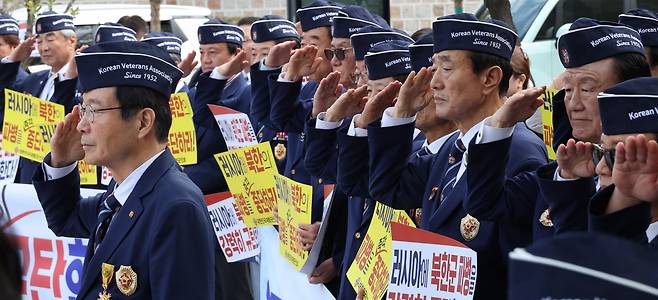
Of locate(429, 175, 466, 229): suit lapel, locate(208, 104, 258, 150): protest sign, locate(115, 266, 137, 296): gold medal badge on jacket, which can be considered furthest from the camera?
locate(208, 104, 258, 150): protest sign

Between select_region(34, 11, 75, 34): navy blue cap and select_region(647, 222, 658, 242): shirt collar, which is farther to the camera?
select_region(34, 11, 75, 34): navy blue cap

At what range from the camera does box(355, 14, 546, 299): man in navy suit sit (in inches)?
177

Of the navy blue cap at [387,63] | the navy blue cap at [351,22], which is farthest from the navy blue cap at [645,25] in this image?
the navy blue cap at [351,22]

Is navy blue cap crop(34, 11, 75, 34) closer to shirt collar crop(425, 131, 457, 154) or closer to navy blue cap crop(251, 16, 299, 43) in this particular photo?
navy blue cap crop(251, 16, 299, 43)

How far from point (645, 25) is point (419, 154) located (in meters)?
1.16

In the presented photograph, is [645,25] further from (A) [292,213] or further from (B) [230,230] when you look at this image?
(B) [230,230]

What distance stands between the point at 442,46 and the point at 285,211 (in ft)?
5.37

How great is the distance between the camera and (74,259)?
6.89 meters

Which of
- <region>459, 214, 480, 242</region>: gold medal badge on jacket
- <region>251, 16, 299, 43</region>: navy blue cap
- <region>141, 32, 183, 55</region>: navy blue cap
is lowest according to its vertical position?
<region>141, 32, 183, 55</region>: navy blue cap

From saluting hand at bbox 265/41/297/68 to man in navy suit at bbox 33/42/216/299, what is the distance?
2.36 metres

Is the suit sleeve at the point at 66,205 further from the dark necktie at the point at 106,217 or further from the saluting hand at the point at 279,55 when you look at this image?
the saluting hand at the point at 279,55

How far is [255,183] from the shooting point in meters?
6.63

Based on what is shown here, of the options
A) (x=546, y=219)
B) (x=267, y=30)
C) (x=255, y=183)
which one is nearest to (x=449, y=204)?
(x=546, y=219)

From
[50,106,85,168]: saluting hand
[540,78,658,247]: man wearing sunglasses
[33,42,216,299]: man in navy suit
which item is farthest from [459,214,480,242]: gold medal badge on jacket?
[50,106,85,168]: saluting hand
